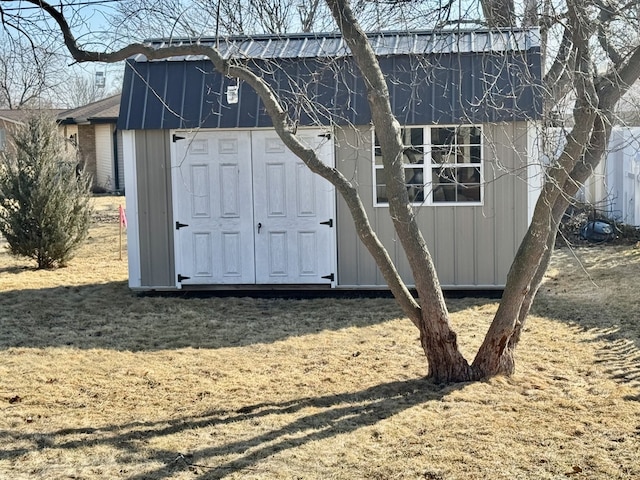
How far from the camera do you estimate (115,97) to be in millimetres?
33000

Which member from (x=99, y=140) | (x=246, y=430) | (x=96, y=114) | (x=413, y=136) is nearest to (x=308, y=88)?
(x=413, y=136)

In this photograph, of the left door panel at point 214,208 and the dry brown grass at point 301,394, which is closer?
the dry brown grass at point 301,394

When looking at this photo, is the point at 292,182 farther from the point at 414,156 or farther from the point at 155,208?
the point at 155,208

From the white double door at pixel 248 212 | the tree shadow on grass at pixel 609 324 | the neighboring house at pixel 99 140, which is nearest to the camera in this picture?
the tree shadow on grass at pixel 609 324

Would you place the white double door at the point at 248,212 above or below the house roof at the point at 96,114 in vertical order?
below

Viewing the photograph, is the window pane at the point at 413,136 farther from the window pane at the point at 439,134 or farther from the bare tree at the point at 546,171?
the bare tree at the point at 546,171

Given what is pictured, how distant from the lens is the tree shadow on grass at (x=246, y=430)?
5188 millimetres

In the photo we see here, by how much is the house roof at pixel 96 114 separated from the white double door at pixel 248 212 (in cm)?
1747

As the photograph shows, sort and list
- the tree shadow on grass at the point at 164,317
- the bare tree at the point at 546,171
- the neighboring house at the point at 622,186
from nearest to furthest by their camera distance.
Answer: the bare tree at the point at 546,171 → the tree shadow on grass at the point at 164,317 → the neighboring house at the point at 622,186

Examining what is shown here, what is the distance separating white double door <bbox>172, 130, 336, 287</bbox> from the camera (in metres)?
11.0

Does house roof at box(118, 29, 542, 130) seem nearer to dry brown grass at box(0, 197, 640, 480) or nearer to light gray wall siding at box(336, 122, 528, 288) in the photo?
light gray wall siding at box(336, 122, 528, 288)

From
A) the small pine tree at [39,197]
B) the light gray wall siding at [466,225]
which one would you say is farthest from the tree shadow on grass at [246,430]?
the small pine tree at [39,197]

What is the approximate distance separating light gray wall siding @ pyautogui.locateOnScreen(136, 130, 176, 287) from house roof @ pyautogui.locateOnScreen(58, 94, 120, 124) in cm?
1721

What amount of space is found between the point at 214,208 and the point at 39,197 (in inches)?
145
